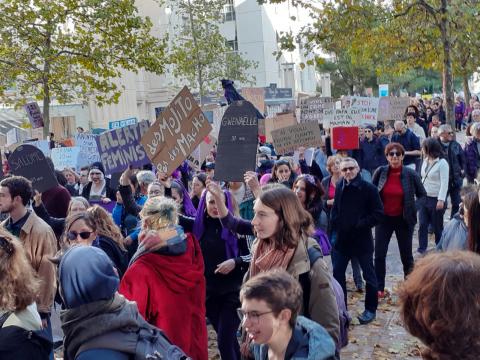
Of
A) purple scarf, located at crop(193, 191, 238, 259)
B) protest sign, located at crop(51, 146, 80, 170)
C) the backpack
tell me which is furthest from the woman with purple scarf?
protest sign, located at crop(51, 146, 80, 170)

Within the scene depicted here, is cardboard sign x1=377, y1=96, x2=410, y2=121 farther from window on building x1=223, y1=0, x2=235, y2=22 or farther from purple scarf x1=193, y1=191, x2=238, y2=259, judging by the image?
window on building x1=223, y1=0, x2=235, y2=22

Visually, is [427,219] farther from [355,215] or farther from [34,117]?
[34,117]

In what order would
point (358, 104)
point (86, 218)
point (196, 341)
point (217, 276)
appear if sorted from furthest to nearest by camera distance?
point (358, 104) < point (217, 276) < point (196, 341) < point (86, 218)

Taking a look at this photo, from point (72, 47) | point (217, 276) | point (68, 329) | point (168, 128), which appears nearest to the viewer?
point (68, 329)

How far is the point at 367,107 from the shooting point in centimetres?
1494

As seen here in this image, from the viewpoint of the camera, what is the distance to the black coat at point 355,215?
7.50m

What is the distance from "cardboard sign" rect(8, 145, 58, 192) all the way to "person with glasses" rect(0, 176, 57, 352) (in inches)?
70.9

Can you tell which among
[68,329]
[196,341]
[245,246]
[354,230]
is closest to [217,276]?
[245,246]

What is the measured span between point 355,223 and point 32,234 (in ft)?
11.1

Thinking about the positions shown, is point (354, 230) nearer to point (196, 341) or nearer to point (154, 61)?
point (196, 341)

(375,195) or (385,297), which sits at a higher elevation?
(375,195)

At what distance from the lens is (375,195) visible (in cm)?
750

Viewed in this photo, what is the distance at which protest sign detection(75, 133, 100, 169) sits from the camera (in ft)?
44.5

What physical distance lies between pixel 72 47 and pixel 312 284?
Result: 52.5 feet
